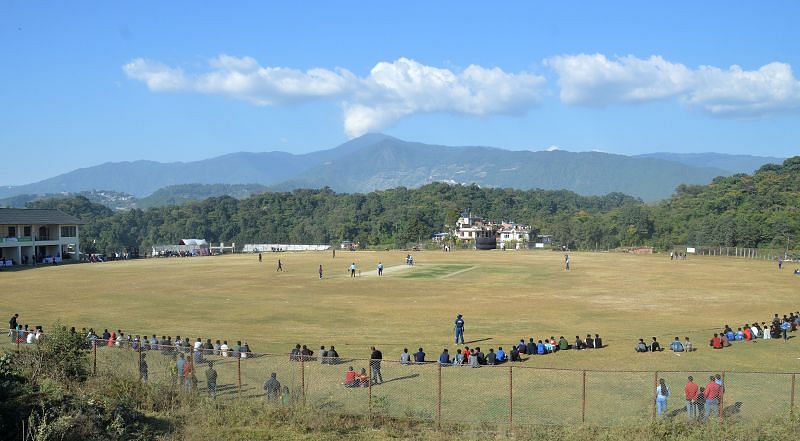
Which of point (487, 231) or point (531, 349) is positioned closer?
point (531, 349)

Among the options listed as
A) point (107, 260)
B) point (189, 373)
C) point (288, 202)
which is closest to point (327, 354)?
point (189, 373)

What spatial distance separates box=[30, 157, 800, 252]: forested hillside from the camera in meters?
101

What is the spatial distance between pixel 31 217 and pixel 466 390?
7583 cm

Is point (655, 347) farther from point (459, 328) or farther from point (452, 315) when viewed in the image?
point (452, 315)

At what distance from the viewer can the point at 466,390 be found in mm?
17203

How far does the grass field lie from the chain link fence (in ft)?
0.31

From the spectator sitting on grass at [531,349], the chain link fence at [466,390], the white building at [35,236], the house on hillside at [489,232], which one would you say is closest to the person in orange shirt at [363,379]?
the chain link fence at [466,390]

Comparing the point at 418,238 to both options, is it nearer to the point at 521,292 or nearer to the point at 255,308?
the point at 521,292

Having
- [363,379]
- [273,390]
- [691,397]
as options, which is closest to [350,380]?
[363,379]

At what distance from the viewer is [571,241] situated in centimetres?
12231

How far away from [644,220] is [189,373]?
116942 millimetres

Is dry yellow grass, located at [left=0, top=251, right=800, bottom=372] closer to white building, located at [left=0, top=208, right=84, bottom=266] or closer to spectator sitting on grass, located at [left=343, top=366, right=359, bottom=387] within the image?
spectator sitting on grass, located at [left=343, top=366, right=359, bottom=387]

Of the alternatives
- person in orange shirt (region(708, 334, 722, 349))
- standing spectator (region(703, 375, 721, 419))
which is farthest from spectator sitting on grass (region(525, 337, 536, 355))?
standing spectator (region(703, 375, 721, 419))

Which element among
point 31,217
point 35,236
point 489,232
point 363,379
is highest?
point 31,217
